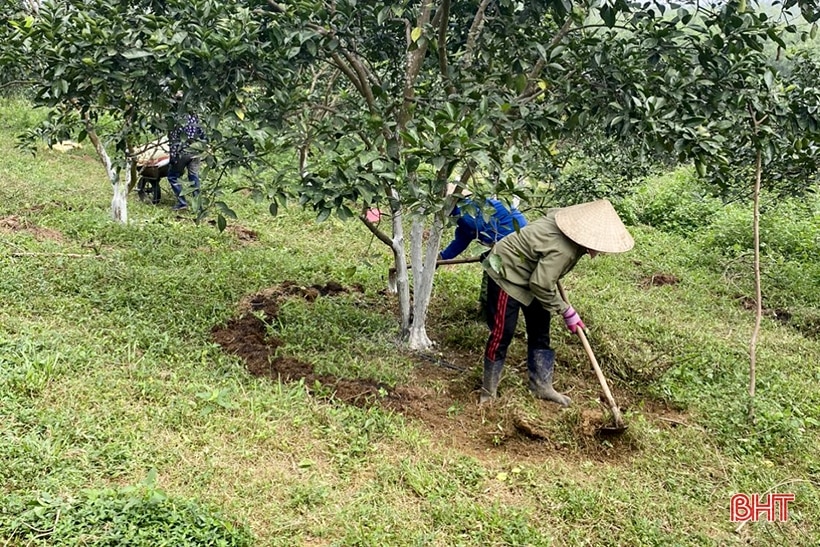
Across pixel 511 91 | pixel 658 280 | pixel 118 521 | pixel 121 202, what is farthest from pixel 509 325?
pixel 121 202

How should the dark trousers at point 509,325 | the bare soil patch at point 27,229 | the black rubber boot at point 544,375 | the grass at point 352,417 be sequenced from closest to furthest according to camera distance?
1. the grass at point 352,417
2. the dark trousers at point 509,325
3. the black rubber boot at point 544,375
4. the bare soil patch at point 27,229

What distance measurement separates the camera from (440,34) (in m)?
3.91

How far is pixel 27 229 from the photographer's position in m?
6.08

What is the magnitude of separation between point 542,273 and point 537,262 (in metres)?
0.16

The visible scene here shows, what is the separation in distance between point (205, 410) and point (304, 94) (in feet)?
6.59

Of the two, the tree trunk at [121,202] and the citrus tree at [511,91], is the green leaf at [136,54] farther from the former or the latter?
the tree trunk at [121,202]

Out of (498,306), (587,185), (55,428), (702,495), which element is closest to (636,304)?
(587,185)

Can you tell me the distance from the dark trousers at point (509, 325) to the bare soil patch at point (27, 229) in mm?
Result: 4209

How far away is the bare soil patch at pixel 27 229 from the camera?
5.95 m

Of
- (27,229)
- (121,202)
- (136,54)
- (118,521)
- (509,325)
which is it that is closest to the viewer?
(118,521)

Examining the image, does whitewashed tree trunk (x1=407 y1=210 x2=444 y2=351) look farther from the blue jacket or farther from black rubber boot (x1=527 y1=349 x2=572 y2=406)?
black rubber boot (x1=527 y1=349 x2=572 y2=406)

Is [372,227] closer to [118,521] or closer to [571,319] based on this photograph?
[571,319]

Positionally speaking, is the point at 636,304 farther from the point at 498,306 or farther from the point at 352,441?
the point at 352,441

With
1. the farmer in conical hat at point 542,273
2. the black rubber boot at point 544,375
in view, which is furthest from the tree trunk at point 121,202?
the black rubber boot at point 544,375
